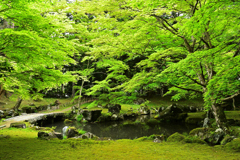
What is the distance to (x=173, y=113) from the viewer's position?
15.2m

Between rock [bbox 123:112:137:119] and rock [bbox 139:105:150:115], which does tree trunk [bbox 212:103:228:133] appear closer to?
rock [bbox 123:112:137:119]

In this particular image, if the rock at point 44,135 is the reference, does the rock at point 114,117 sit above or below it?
below

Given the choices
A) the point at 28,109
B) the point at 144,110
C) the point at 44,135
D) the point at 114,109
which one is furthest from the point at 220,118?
the point at 28,109

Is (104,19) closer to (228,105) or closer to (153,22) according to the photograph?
(153,22)

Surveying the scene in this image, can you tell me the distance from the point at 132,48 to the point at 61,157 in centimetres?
626

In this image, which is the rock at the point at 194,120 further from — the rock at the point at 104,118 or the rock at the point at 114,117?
the rock at the point at 104,118

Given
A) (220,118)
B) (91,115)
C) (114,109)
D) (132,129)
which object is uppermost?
(220,118)

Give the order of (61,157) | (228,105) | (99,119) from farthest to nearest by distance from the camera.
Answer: (228,105)
(99,119)
(61,157)

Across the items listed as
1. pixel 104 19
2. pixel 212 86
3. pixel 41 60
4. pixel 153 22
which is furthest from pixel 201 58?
pixel 41 60

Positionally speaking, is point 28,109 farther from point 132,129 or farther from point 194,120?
point 194,120

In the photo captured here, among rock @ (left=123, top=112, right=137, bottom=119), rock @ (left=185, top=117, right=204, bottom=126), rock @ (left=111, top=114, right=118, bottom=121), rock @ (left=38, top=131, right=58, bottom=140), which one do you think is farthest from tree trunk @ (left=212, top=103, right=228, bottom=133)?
rock @ (left=123, top=112, right=137, bottom=119)

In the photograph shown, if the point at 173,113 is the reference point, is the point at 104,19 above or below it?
above

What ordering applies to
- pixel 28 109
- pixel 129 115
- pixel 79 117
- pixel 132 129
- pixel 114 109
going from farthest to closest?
pixel 28 109
pixel 129 115
pixel 114 109
pixel 79 117
pixel 132 129

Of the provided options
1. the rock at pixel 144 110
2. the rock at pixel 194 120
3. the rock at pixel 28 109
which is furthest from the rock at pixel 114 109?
the rock at pixel 28 109
